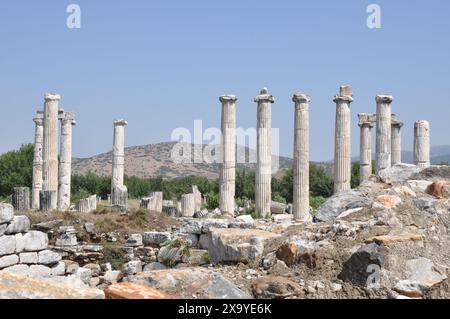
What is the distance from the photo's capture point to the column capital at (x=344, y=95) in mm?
32250

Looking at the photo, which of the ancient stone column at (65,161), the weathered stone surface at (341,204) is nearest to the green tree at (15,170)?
the ancient stone column at (65,161)

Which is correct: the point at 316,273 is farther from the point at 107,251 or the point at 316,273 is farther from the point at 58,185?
the point at 58,185

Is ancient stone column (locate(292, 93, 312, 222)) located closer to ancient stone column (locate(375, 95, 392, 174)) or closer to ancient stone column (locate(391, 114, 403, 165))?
ancient stone column (locate(375, 95, 392, 174))

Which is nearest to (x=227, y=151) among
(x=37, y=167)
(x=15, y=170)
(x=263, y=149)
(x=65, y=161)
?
(x=263, y=149)

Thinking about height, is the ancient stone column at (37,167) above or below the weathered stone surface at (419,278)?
above

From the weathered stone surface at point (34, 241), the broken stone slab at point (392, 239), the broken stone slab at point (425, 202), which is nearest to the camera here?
the broken stone slab at point (392, 239)

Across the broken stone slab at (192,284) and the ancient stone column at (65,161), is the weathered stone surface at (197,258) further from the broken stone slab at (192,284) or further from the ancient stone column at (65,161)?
the ancient stone column at (65,161)

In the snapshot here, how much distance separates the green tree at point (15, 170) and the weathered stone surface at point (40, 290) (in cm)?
6188

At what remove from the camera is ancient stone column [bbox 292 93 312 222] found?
105ft

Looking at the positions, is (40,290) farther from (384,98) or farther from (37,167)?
(37,167)

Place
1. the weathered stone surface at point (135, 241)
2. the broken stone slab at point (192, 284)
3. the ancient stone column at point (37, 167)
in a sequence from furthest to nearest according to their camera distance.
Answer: the ancient stone column at point (37, 167)
the weathered stone surface at point (135, 241)
the broken stone slab at point (192, 284)

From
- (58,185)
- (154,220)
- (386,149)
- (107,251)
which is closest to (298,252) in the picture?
(107,251)

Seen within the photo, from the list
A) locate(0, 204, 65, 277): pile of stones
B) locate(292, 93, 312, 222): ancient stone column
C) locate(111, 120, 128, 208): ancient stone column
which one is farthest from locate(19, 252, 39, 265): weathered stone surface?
locate(111, 120, 128, 208): ancient stone column

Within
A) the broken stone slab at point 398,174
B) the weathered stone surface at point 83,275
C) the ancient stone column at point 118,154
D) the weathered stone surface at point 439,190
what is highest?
the ancient stone column at point 118,154
